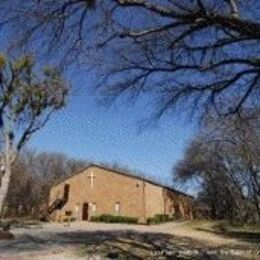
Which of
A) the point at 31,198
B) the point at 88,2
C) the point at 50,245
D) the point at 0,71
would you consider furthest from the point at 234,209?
the point at 88,2

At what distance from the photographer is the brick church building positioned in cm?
6172

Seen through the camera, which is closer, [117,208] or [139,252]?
[139,252]

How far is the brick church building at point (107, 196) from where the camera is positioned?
202 ft

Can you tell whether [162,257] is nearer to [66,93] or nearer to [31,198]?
A: [66,93]

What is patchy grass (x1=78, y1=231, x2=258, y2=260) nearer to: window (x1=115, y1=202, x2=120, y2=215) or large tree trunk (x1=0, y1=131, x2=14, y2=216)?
large tree trunk (x1=0, y1=131, x2=14, y2=216)

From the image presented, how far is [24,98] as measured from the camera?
36.4m

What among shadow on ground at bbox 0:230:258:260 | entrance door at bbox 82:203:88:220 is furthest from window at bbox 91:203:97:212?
shadow on ground at bbox 0:230:258:260

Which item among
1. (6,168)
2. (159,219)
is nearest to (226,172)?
(159,219)

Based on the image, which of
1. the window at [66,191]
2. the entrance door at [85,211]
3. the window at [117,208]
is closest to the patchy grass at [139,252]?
the window at [117,208]

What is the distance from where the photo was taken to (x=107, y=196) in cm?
6325

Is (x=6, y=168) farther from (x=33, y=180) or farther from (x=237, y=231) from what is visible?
(x=33, y=180)

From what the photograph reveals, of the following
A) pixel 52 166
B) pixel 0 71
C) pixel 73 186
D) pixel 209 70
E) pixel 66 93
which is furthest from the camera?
pixel 52 166

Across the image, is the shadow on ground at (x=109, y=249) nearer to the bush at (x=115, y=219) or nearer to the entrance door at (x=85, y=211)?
the bush at (x=115, y=219)

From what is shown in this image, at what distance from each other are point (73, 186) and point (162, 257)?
4758 centimetres
